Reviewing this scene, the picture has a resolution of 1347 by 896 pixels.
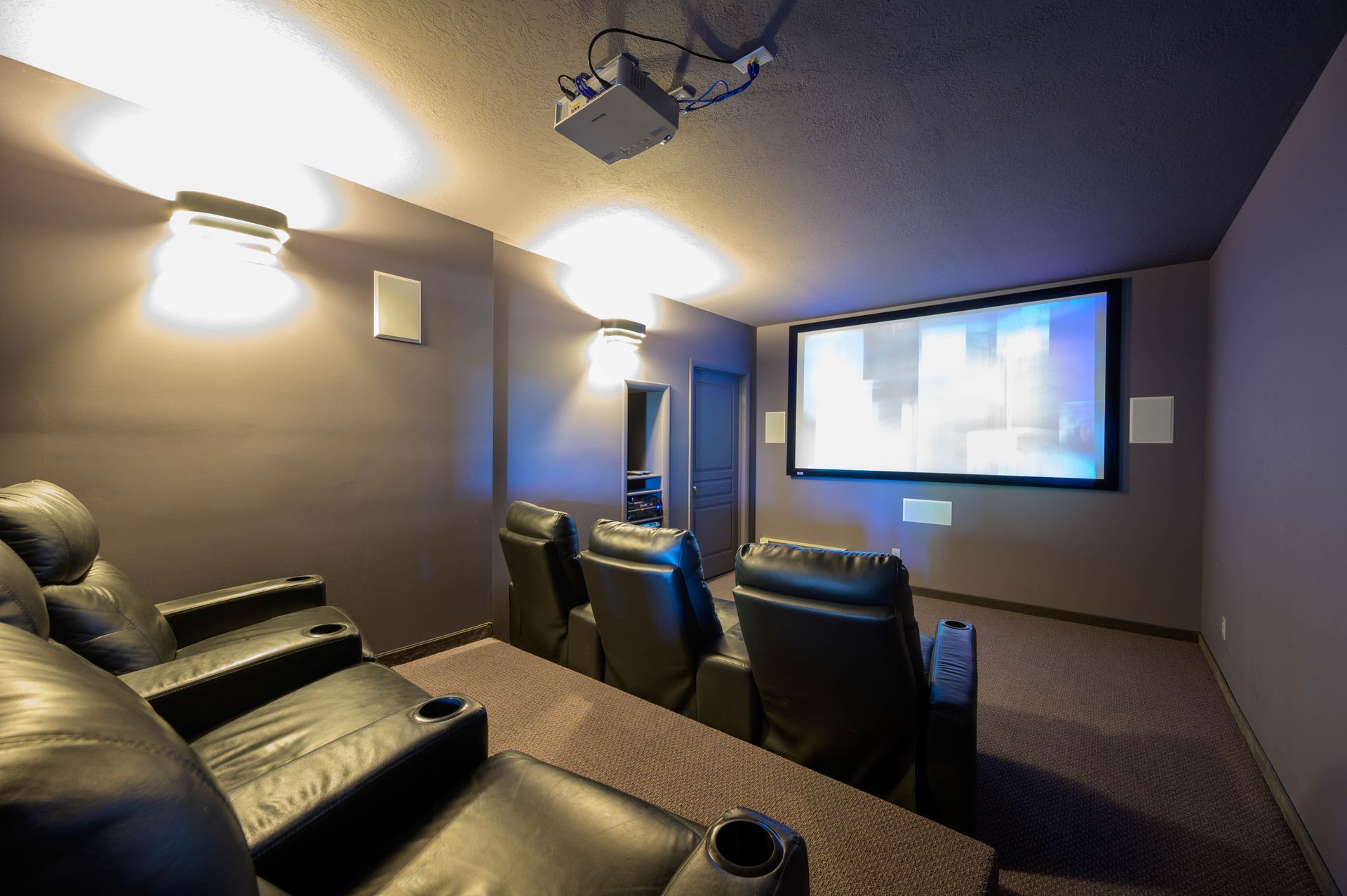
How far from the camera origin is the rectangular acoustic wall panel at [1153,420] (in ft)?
12.0

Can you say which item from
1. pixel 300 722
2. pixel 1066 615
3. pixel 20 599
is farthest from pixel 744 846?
pixel 1066 615

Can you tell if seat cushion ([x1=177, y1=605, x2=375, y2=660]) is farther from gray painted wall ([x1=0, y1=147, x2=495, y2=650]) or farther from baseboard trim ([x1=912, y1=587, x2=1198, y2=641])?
baseboard trim ([x1=912, y1=587, x2=1198, y2=641])

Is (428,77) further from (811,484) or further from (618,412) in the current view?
(811,484)

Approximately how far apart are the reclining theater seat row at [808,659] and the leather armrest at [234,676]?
96cm

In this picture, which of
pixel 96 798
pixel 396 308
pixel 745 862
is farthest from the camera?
pixel 396 308

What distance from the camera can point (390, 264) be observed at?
9.31 ft

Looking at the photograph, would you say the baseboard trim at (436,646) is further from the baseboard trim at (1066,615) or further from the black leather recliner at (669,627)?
the baseboard trim at (1066,615)

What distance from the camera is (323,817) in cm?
90

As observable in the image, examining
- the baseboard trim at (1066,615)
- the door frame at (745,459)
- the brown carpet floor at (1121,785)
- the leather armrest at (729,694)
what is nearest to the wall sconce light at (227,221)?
the leather armrest at (729,694)

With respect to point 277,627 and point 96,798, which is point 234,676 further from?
point 96,798

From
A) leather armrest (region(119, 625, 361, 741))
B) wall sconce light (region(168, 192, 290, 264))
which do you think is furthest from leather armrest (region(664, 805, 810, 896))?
wall sconce light (region(168, 192, 290, 264))

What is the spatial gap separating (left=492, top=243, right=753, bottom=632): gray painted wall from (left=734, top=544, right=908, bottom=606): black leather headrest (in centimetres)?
224

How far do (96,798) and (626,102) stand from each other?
80.8 inches

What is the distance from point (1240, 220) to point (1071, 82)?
75.1 inches
